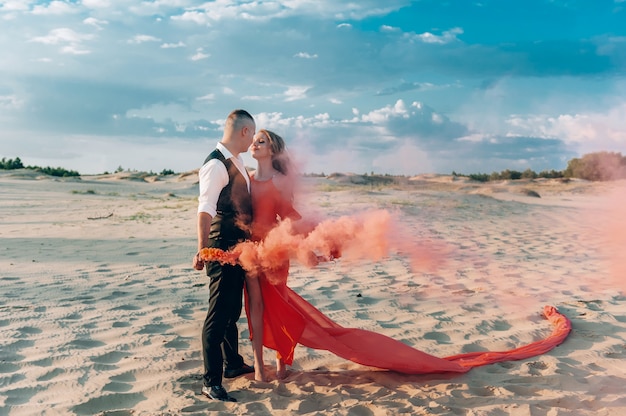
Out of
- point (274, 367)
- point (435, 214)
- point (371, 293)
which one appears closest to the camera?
point (274, 367)

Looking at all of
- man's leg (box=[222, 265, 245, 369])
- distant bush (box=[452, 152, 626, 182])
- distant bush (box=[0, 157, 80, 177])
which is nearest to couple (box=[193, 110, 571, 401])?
man's leg (box=[222, 265, 245, 369])

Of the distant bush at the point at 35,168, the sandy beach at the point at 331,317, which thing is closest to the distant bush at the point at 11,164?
the distant bush at the point at 35,168

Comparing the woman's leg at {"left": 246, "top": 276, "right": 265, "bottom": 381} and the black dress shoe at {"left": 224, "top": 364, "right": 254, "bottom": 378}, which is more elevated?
the woman's leg at {"left": 246, "top": 276, "right": 265, "bottom": 381}

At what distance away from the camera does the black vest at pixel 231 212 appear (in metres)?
3.97

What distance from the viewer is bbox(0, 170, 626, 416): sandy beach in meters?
4.05

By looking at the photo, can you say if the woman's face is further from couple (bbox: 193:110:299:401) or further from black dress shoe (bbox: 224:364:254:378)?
black dress shoe (bbox: 224:364:254:378)

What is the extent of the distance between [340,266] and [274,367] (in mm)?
4254

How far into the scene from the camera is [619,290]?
24.8 feet

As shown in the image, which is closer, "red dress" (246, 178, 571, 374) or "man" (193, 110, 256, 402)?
"man" (193, 110, 256, 402)

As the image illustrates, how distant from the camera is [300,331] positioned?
4277 millimetres

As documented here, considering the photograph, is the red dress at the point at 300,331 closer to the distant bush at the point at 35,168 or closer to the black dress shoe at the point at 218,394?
the black dress shoe at the point at 218,394

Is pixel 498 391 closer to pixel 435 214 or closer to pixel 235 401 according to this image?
pixel 235 401

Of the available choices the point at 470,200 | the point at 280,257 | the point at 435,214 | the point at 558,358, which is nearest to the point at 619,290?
the point at 558,358

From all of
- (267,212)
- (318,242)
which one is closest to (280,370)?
(318,242)
